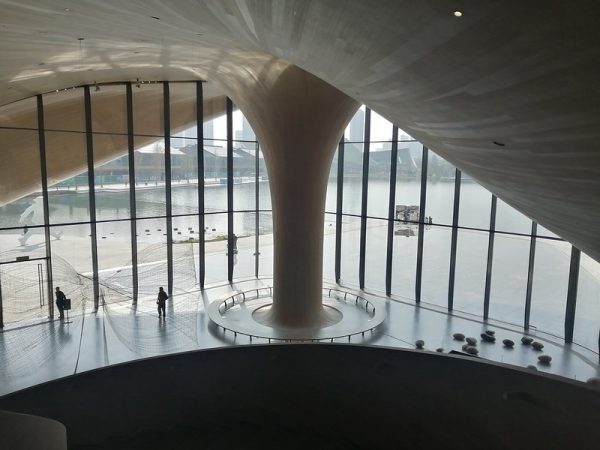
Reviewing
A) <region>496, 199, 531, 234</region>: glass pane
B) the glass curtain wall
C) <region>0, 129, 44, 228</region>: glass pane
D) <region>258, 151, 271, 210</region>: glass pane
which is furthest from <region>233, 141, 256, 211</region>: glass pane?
<region>496, 199, 531, 234</region>: glass pane

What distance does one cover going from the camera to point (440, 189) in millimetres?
15922

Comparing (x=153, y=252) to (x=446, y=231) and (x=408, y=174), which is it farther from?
(x=446, y=231)

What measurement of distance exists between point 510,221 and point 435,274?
6.04m

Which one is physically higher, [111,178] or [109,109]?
[109,109]

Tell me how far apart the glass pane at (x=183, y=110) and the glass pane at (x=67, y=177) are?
307 centimetres

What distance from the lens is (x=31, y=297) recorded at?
47.6 ft

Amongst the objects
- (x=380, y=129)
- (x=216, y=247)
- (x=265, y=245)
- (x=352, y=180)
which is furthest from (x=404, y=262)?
(x=216, y=247)

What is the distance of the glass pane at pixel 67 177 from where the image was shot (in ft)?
47.9

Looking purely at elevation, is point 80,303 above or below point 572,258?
below

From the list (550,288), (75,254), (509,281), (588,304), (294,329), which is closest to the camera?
(294,329)

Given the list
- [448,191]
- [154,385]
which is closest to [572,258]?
[448,191]

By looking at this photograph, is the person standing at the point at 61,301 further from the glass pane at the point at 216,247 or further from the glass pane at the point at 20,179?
the glass pane at the point at 216,247

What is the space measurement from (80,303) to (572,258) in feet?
47.4

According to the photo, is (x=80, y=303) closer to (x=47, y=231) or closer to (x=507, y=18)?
(x=47, y=231)
